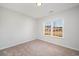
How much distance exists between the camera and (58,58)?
748 millimetres

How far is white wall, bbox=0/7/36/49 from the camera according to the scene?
2463 mm

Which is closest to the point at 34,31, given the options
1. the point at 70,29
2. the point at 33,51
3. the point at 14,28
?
the point at 33,51

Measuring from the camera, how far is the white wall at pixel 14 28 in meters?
2.46

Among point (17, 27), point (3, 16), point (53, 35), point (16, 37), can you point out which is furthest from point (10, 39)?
point (53, 35)

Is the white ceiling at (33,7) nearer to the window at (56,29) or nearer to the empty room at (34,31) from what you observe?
the empty room at (34,31)

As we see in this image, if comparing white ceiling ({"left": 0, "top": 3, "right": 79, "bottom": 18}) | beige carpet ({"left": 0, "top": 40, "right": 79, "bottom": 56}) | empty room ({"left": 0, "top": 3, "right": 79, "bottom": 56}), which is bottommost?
beige carpet ({"left": 0, "top": 40, "right": 79, "bottom": 56})

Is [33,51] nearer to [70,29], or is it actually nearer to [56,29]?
[56,29]

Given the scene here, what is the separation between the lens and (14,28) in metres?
2.78

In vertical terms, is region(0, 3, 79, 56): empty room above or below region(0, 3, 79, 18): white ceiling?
below

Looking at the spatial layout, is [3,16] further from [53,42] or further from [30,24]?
[53,42]

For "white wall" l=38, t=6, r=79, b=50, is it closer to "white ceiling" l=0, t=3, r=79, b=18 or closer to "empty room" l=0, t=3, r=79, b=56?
"empty room" l=0, t=3, r=79, b=56

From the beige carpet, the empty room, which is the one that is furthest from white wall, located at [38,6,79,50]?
the beige carpet

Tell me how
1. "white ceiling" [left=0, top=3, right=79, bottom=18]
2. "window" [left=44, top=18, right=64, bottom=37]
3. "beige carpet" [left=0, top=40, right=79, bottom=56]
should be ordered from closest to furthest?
"white ceiling" [left=0, top=3, right=79, bottom=18], "beige carpet" [left=0, top=40, right=79, bottom=56], "window" [left=44, top=18, right=64, bottom=37]

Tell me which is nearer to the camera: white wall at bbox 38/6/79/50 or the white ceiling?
the white ceiling
